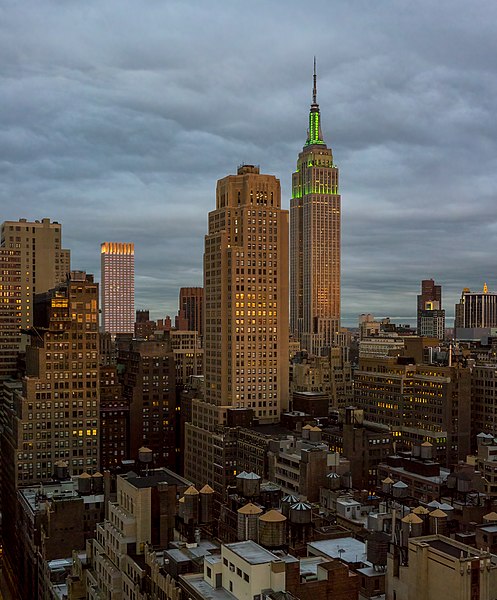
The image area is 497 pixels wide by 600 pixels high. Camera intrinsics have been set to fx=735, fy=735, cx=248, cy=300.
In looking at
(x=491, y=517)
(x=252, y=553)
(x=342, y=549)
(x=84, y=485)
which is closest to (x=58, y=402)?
(x=84, y=485)

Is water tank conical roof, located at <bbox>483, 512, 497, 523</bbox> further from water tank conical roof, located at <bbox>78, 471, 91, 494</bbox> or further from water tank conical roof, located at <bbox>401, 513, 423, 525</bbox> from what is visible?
water tank conical roof, located at <bbox>78, 471, 91, 494</bbox>

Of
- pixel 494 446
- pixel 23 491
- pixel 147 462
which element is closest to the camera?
pixel 147 462

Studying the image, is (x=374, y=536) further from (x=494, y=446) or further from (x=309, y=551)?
(x=494, y=446)

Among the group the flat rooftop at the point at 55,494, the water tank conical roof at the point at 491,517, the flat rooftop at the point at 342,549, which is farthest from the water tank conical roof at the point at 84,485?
the water tank conical roof at the point at 491,517

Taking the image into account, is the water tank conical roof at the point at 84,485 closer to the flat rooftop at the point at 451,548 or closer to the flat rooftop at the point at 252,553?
the flat rooftop at the point at 252,553

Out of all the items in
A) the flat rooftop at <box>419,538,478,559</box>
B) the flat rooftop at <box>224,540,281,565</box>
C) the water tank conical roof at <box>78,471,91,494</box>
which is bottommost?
the water tank conical roof at <box>78,471,91,494</box>

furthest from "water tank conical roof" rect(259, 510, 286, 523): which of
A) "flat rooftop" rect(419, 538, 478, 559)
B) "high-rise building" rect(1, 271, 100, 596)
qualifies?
"high-rise building" rect(1, 271, 100, 596)

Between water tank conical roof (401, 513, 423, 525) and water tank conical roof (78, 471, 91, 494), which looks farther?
water tank conical roof (78, 471, 91, 494)

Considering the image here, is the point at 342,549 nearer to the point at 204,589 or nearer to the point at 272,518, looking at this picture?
the point at 272,518

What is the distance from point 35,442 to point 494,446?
349ft

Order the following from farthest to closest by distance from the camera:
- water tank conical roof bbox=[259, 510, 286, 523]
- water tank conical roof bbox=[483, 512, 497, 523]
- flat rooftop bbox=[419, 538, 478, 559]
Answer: water tank conical roof bbox=[483, 512, 497, 523] → water tank conical roof bbox=[259, 510, 286, 523] → flat rooftop bbox=[419, 538, 478, 559]

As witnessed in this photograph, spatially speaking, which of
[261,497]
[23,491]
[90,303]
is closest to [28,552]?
[23,491]

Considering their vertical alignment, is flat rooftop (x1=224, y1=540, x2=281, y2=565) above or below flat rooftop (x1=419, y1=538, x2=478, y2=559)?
below

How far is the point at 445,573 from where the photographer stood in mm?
69000
